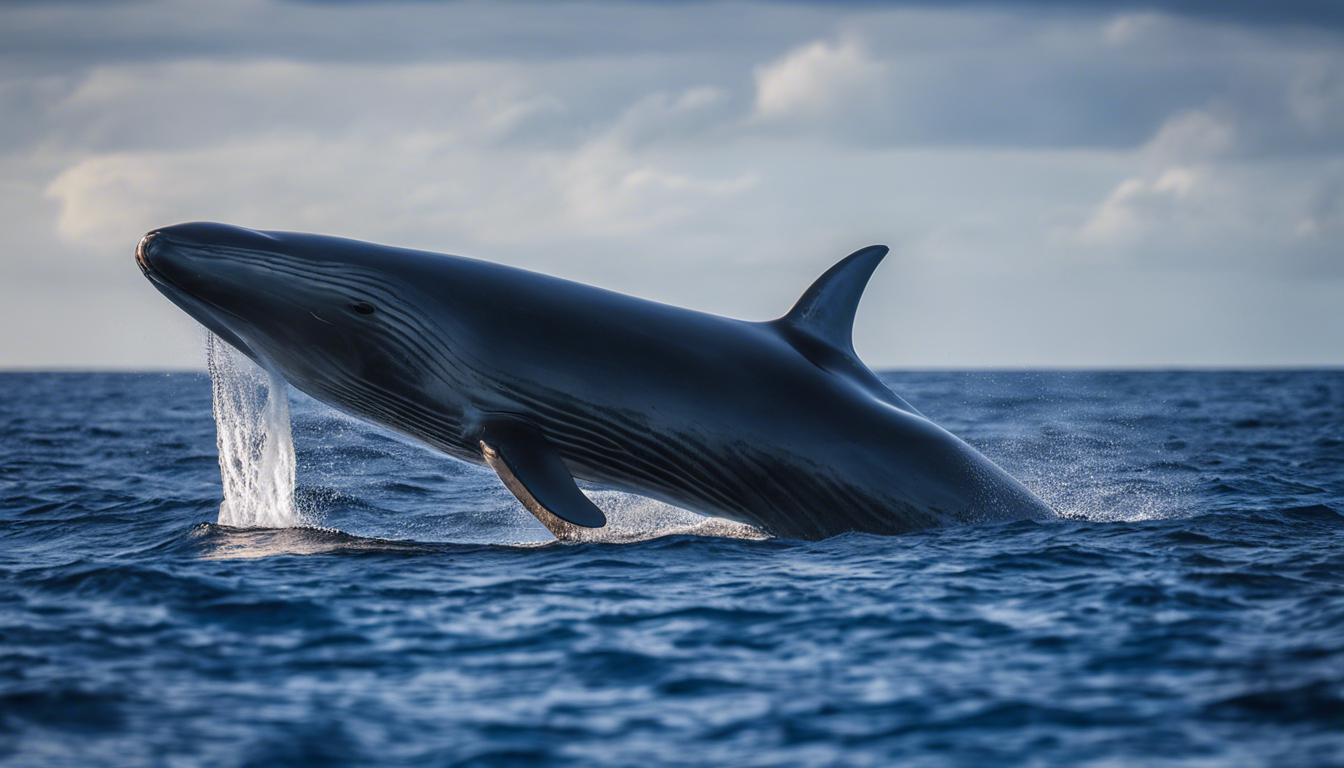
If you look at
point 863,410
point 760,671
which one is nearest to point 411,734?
point 760,671

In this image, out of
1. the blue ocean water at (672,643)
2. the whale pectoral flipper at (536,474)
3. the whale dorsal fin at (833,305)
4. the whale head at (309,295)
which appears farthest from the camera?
the whale dorsal fin at (833,305)

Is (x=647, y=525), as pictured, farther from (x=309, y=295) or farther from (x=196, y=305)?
(x=196, y=305)

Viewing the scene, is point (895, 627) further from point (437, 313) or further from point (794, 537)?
point (437, 313)

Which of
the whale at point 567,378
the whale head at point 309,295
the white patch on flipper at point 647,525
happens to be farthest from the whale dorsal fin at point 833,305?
the whale head at point 309,295

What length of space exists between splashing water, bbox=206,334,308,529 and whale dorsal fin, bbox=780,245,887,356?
5638mm

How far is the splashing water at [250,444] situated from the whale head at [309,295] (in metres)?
1.68

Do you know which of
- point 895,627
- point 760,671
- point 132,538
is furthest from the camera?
point 132,538

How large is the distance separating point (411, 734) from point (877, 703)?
2782 mm

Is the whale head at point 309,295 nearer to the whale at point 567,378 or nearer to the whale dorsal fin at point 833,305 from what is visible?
the whale at point 567,378

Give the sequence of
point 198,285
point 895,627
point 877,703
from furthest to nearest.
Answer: point 198,285 → point 895,627 → point 877,703

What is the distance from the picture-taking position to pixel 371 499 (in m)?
20.5

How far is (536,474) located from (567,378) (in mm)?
1068

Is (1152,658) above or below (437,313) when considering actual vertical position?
below

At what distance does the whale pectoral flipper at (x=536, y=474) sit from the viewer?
1203 cm
